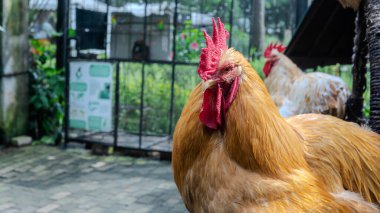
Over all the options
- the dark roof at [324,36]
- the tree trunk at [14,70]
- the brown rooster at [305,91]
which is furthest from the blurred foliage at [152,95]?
the dark roof at [324,36]

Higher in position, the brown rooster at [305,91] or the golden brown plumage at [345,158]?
the brown rooster at [305,91]

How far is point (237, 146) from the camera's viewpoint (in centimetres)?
260

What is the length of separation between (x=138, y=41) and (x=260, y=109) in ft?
18.1

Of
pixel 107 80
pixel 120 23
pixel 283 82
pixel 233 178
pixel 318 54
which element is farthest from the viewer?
pixel 120 23

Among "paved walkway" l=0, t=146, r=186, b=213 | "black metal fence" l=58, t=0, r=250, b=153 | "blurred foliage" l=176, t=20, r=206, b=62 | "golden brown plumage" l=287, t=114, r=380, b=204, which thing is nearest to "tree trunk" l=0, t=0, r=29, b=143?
"paved walkway" l=0, t=146, r=186, b=213

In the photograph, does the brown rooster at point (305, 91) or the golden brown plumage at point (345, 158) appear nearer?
the golden brown plumage at point (345, 158)

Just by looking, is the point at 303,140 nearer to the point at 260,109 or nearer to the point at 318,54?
the point at 260,109

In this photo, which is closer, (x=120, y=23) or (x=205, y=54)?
(x=205, y=54)

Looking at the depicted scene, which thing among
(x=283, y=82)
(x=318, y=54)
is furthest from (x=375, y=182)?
(x=283, y=82)

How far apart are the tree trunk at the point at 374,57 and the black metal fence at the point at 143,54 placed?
169 inches

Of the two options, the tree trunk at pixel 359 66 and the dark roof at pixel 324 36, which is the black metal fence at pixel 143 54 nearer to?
the dark roof at pixel 324 36

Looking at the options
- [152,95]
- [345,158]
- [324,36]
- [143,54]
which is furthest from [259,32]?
[345,158]

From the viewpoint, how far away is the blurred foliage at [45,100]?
820 cm

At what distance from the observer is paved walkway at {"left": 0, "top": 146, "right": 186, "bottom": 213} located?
524cm
